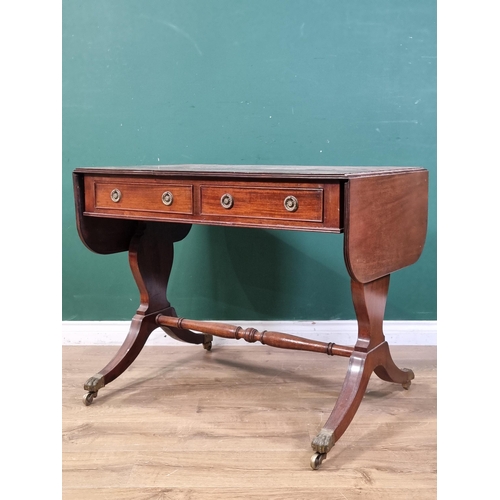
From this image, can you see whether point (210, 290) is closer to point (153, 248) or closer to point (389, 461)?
point (153, 248)

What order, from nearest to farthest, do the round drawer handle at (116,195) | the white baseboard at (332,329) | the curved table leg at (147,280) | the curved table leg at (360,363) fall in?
the curved table leg at (360,363) < the round drawer handle at (116,195) < the curved table leg at (147,280) < the white baseboard at (332,329)

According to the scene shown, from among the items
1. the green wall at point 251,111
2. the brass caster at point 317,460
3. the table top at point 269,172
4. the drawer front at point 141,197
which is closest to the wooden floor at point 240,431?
the brass caster at point 317,460

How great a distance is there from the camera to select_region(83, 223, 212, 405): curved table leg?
8.20 feet

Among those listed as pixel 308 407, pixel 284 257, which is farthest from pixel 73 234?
pixel 308 407

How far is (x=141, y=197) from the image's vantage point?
7.07 ft

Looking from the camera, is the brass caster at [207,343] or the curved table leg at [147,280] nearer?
the curved table leg at [147,280]

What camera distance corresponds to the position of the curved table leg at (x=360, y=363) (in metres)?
1.86

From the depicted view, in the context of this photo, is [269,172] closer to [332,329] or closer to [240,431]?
[240,431]

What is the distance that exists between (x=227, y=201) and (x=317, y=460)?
0.83 meters

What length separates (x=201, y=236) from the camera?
115 inches

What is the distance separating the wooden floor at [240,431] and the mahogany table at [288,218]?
0.34 ft

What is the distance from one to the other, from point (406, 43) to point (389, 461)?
1780mm

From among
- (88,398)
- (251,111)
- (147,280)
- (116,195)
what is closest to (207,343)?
(147,280)

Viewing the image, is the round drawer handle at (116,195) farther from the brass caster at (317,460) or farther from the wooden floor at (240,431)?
the brass caster at (317,460)
